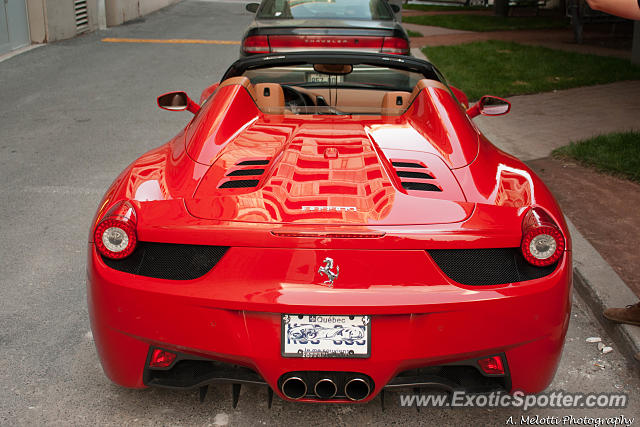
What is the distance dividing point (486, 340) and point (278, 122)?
5.25ft

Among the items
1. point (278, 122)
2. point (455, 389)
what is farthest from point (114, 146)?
point (455, 389)

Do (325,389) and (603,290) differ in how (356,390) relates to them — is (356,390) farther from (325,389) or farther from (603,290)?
(603,290)

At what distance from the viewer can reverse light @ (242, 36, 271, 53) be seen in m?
9.04

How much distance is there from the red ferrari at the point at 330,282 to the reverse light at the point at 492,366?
12 millimetres

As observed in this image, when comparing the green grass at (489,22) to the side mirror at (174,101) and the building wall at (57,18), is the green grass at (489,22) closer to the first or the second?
the building wall at (57,18)

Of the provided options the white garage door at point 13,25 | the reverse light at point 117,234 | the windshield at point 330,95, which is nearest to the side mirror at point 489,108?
the windshield at point 330,95

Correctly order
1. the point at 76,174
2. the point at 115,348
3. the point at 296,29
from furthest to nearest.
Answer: the point at 296,29 < the point at 76,174 < the point at 115,348

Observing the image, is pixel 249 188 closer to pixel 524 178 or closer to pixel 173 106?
pixel 524 178

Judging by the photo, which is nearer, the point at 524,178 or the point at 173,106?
the point at 524,178

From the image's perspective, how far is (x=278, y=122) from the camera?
3695 mm

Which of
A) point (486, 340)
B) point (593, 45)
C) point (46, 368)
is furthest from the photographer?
point (593, 45)

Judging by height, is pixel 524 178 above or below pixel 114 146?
above

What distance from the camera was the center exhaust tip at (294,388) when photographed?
267cm

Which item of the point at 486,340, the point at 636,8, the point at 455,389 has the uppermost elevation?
the point at 636,8
